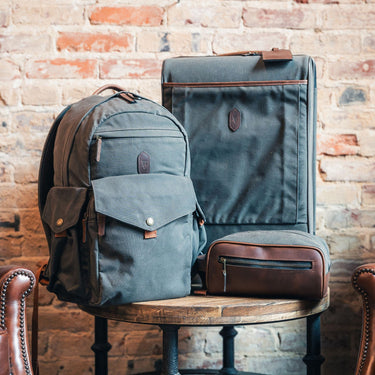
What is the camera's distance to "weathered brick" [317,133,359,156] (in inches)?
61.9

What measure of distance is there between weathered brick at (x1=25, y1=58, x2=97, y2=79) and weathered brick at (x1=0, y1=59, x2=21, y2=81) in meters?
0.03

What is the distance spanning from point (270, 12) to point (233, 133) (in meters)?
0.52

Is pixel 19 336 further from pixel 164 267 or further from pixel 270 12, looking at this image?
pixel 270 12

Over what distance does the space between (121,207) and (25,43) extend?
0.82 metres

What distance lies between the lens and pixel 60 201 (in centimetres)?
105

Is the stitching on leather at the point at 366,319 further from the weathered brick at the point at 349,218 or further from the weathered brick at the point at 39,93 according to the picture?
the weathered brick at the point at 39,93

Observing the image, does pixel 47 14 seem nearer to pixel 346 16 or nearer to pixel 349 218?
pixel 346 16

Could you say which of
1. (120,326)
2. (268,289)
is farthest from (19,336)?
(120,326)

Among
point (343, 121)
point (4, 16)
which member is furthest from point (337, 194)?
point (4, 16)

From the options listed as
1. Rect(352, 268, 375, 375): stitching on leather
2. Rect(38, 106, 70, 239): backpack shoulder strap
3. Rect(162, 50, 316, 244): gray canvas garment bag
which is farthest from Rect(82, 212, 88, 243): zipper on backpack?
Rect(352, 268, 375, 375): stitching on leather

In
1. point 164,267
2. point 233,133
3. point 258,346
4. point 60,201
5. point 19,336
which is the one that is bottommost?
point 258,346

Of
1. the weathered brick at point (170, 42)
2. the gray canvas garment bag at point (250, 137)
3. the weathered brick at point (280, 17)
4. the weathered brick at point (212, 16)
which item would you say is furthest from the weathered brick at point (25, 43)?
the weathered brick at point (280, 17)

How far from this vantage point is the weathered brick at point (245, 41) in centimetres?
156

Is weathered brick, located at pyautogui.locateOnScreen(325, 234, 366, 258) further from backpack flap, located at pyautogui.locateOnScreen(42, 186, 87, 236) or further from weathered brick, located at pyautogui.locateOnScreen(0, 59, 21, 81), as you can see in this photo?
weathered brick, located at pyautogui.locateOnScreen(0, 59, 21, 81)
